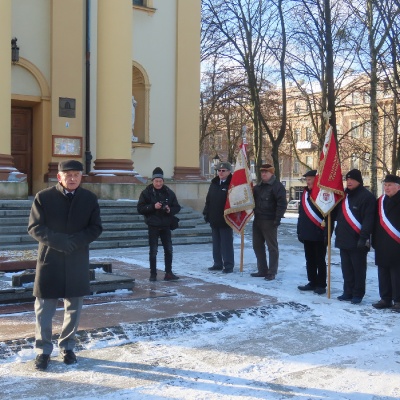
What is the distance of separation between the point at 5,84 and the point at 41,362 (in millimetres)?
11880

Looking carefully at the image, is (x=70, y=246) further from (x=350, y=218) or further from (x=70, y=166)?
(x=350, y=218)

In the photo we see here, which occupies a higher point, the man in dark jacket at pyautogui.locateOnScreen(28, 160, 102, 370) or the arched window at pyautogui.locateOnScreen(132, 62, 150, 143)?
the arched window at pyautogui.locateOnScreen(132, 62, 150, 143)

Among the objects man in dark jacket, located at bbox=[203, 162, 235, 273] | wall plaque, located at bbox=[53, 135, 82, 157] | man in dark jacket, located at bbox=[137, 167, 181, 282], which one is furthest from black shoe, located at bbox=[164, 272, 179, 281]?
wall plaque, located at bbox=[53, 135, 82, 157]

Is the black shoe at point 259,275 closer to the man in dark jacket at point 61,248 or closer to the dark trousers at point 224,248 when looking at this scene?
the dark trousers at point 224,248

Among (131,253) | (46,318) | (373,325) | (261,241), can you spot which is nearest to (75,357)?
(46,318)

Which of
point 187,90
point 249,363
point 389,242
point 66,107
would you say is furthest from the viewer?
point 187,90

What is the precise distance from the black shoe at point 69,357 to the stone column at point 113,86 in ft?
39.8

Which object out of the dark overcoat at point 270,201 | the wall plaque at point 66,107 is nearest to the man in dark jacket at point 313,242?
the dark overcoat at point 270,201

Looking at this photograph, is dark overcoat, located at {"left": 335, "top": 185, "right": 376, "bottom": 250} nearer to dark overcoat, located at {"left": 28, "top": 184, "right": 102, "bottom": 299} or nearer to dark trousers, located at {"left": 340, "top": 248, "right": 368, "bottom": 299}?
dark trousers, located at {"left": 340, "top": 248, "right": 368, "bottom": 299}

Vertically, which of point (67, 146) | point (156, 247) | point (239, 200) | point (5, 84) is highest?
point (5, 84)

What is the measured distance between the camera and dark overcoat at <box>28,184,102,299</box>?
5379mm

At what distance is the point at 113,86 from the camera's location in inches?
695

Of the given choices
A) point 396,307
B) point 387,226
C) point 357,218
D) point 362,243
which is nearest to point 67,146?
point 357,218

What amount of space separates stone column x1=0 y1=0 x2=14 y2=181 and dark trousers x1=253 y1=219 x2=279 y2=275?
26.4 ft
